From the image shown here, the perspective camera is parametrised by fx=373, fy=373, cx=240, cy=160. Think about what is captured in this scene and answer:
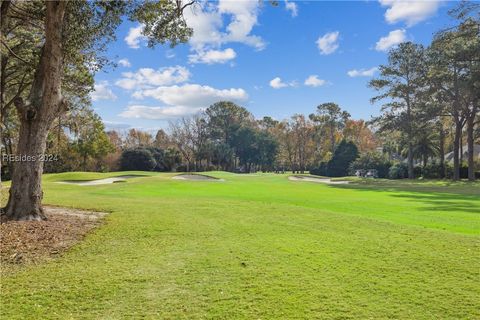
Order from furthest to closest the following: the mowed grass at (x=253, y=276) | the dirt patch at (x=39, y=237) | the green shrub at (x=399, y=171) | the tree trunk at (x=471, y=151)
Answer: the green shrub at (x=399, y=171) → the tree trunk at (x=471, y=151) → the dirt patch at (x=39, y=237) → the mowed grass at (x=253, y=276)

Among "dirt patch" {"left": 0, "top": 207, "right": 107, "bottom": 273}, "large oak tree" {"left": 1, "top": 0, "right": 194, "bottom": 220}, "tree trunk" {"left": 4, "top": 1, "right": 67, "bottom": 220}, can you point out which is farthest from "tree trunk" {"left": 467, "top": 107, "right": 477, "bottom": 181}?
"tree trunk" {"left": 4, "top": 1, "right": 67, "bottom": 220}

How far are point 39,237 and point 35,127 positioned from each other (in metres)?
2.97

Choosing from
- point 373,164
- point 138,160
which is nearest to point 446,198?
point 373,164

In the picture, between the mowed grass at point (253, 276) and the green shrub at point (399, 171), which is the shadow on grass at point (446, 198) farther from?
the green shrub at point (399, 171)

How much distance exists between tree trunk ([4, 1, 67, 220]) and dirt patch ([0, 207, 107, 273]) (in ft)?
2.12

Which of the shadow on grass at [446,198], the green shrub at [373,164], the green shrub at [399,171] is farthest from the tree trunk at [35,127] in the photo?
the green shrub at [373,164]

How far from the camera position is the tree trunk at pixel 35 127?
887 centimetres

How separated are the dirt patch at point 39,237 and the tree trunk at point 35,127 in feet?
2.12

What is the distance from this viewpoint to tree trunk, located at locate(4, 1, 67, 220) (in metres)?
8.87

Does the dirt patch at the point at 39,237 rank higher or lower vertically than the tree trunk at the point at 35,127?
lower

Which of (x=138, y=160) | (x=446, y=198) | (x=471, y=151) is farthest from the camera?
(x=138, y=160)

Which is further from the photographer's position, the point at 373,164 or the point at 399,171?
the point at 373,164

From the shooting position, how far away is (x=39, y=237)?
732 centimetres

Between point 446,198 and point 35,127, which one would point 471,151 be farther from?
point 35,127
